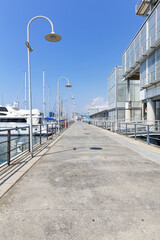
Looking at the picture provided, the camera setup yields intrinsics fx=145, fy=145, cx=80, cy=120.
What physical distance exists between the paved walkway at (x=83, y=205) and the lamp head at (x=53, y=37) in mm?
5456

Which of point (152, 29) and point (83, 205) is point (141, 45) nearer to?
point (152, 29)

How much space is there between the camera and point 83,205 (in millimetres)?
2676

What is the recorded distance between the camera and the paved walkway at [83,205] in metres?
2.06

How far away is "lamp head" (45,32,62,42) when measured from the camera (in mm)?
6149

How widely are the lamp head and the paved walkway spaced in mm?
5456

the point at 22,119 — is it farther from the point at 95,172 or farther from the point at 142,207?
the point at 142,207

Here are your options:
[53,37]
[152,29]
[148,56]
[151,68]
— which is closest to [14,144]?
[53,37]

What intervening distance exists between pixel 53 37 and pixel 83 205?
6514 millimetres

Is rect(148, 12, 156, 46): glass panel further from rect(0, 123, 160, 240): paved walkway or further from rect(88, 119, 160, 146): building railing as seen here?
rect(0, 123, 160, 240): paved walkway

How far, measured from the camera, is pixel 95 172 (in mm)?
4332

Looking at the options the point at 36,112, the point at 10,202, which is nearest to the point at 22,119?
the point at 36,112

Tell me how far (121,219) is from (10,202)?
6.75ft

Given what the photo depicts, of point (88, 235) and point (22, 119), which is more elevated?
point (22, 119)

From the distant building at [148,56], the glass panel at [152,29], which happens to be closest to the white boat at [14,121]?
the distant building at [148,56]
